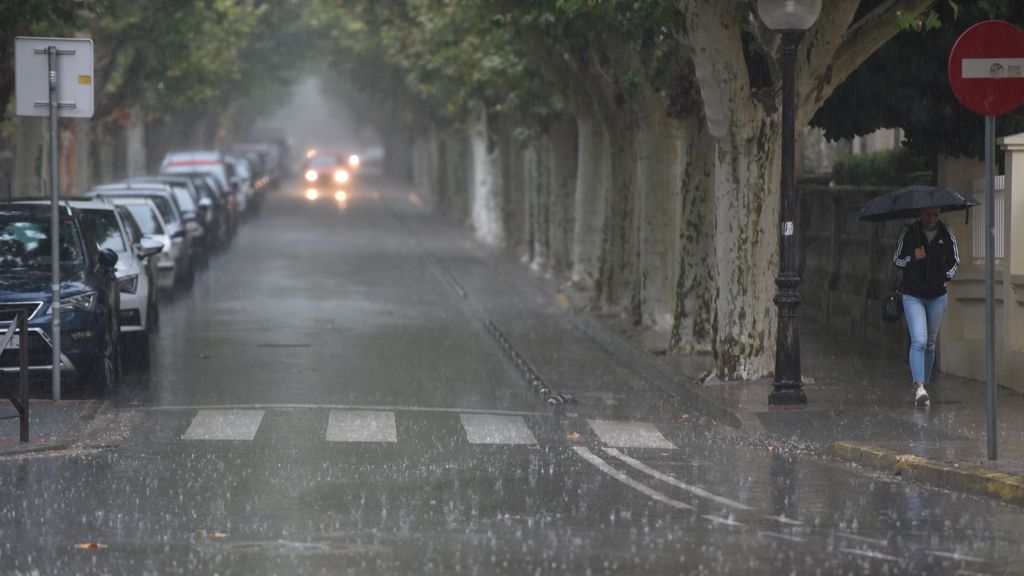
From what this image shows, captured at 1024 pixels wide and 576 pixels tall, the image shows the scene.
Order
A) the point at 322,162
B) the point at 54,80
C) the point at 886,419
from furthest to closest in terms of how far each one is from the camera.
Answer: the point at 322,162
the point at 54,80
the point at 886,419

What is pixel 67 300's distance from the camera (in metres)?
16.6

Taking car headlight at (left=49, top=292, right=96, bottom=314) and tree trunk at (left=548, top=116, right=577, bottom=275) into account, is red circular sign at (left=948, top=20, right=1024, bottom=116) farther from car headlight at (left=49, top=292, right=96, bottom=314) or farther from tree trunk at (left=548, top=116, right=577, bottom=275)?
tree trunk at (left=548, top=116, right=577, bottom=275)

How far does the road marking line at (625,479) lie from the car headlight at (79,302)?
5246 mm

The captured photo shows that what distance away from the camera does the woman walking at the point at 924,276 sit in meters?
16.0

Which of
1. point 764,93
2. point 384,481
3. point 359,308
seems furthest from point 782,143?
point 359,308

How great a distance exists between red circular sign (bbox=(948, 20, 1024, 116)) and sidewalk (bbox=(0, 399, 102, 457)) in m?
6.94

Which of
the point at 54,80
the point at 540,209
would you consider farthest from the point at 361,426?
the point at 540,209

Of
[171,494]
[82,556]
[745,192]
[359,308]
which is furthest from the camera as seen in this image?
[359,308]

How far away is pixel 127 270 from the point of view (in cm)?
2047

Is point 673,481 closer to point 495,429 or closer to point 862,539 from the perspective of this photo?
point 862,539

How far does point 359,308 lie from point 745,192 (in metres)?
10.7

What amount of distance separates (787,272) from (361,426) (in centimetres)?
410

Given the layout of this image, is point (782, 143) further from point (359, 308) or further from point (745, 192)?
point (359, 308)

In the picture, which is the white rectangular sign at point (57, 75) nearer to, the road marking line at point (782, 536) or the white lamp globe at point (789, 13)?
the white lamp globe at point (789, 13)
